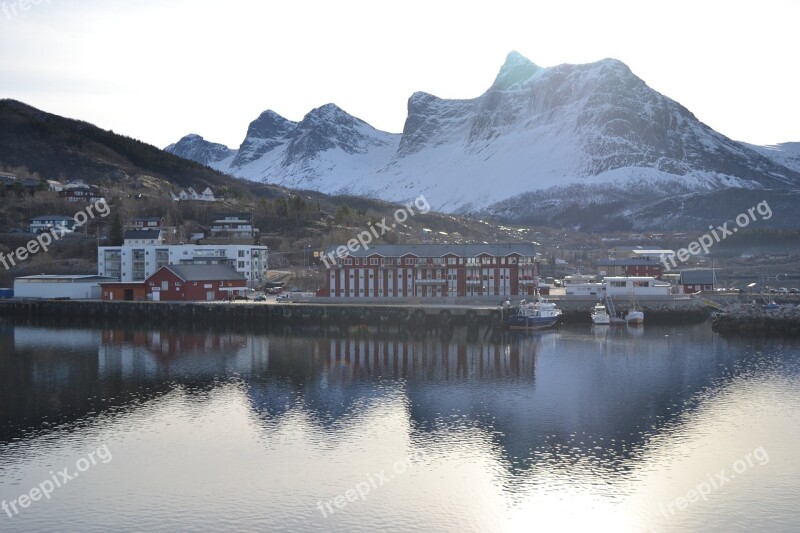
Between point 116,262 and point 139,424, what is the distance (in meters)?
50.6

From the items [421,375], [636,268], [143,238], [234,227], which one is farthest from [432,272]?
[234,227]

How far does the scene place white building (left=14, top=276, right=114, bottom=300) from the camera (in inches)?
2719

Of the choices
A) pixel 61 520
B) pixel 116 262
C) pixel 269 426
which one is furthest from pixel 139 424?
pixel 116 262

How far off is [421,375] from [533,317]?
1872 centimetres

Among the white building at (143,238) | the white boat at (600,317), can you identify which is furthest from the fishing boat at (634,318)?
the white building at (143,238)

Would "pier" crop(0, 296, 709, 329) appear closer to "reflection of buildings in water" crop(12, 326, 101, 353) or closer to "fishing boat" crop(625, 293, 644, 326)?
"fishing boat" crop(625, 293, 644, 326)

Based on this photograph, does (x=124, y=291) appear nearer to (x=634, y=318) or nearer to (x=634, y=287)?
(x=634, y=318)

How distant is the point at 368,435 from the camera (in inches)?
1086


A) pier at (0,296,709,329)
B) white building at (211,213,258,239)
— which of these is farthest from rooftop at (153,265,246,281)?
white building at (211,213,258,239)

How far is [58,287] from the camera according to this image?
69.2m

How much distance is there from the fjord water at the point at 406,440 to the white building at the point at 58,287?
82.4 ft

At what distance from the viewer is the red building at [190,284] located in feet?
212

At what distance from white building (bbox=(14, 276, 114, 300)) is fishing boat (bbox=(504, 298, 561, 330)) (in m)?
37.9

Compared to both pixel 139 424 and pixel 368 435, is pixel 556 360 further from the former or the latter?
pixel 139 424
